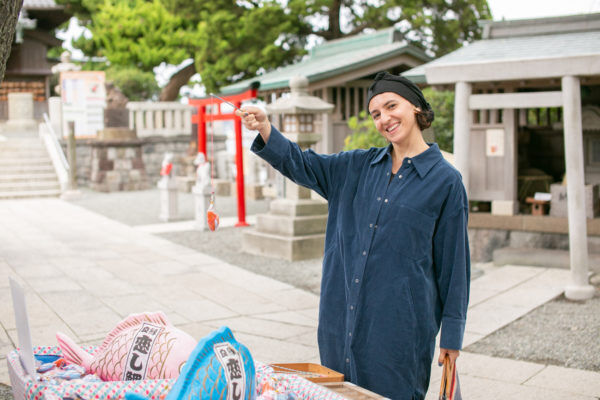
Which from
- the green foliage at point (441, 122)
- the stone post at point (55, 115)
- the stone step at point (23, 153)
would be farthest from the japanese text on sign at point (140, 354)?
the stone post at point (55, 115)

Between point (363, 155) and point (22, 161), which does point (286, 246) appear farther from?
point (22, 161)

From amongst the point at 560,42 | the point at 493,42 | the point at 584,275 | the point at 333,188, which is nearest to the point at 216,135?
the point at 493,42

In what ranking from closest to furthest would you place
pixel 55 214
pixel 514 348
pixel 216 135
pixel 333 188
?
1. pixel 333 188
2. pixel 514 348
3. pixel 55 214
4. pixel 216 135

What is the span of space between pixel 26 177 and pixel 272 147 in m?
17.0

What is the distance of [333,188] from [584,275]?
180 inches

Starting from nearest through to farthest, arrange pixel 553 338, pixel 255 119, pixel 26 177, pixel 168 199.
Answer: pixel 255 119
pixel 553 338
pixel 168 199
pixel 26 177

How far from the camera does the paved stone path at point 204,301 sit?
4383 millimetres

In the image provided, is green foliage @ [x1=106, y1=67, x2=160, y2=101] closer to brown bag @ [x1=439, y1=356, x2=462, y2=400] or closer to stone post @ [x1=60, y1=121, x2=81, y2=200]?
stone post @ [x1=60, y1=121, x2=81, y2=200]

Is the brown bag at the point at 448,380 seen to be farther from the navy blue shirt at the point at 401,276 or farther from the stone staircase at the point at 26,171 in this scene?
the stone staircase at the point at 26,171

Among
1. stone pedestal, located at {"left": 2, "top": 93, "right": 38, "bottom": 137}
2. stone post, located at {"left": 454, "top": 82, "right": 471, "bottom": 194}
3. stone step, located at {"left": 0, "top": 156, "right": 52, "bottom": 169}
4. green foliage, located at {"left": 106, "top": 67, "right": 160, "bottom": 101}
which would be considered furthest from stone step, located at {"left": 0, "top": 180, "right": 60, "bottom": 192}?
stone post, located at {"left": 454, "top": 82, "right": 471, "bottom": 194}

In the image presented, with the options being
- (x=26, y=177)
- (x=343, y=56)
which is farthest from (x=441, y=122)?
(x=26, y=177)

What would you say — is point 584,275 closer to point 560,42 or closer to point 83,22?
point 560,42

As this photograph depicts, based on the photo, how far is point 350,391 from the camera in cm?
237

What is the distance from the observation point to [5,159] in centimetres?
1892
